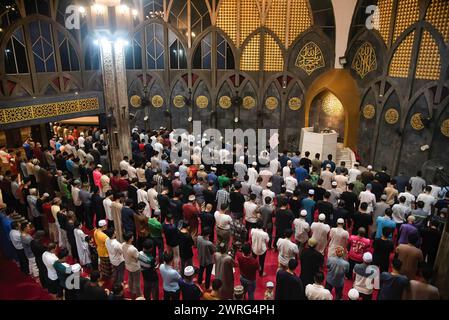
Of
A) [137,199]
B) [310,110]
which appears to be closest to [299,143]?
[310,110]

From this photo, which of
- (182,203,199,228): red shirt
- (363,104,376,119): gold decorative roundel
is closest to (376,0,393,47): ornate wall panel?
(363,104,376,119): gold decorative roundel

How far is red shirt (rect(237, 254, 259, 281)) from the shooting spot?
4.74 m

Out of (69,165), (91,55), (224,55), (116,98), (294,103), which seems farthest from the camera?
(224,55)

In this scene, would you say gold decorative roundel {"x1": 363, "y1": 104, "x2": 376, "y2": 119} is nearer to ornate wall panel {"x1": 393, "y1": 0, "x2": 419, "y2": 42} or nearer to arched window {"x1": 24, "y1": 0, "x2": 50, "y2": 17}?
ornate wall panel {"x1": 393, "y1": 0, "x2": 419, "y2": 42}

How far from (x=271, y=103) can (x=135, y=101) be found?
243 inches

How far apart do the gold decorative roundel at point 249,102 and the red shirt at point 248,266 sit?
10.0 m

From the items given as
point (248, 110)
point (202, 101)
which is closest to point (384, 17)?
point (248, 110)

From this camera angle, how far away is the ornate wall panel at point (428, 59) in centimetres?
918

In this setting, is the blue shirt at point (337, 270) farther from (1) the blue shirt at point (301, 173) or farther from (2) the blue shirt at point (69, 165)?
(2) the blue shirt at point (69, 165)

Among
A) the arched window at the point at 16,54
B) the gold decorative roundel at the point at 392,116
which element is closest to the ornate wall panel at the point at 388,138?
the gold decorative roundel at the point at 392,116

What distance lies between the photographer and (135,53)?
14211mm

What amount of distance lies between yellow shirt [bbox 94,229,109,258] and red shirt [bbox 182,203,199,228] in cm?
150

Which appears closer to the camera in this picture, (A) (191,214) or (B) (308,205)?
(A) (191,214)

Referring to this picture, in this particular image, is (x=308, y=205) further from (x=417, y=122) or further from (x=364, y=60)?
(x=364, y=60)
